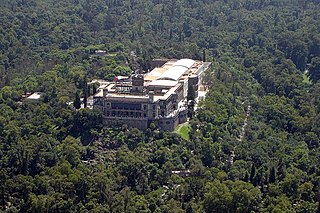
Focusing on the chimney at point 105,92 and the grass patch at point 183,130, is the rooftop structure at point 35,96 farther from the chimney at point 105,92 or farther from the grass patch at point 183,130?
the grass patch at point 183,130

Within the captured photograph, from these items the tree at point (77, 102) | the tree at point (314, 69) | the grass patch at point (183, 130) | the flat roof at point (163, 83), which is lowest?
the tree at point (314, 69)

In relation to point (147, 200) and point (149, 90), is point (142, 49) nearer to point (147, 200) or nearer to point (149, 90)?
point (149, 90)

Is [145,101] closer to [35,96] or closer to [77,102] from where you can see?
[77,102]

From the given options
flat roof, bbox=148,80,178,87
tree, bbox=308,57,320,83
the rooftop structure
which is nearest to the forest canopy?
tree, bbox=308,57,320,83

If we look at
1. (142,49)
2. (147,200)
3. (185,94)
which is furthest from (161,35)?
(147,200)

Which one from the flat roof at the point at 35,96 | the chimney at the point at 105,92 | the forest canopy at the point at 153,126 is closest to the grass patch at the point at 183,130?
the forest canopy at the point at 153,126

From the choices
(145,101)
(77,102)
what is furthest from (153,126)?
(77,102)
